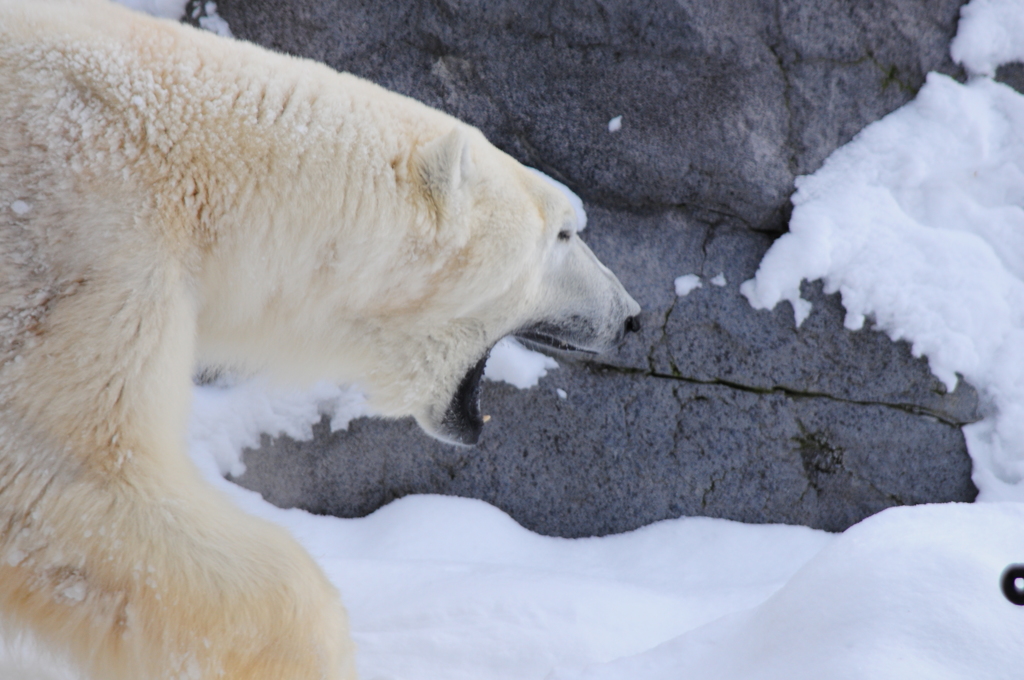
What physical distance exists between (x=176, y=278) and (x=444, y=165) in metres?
0.55

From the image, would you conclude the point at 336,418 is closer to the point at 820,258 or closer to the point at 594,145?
the point at 594,145

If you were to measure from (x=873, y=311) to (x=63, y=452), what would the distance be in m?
2.63

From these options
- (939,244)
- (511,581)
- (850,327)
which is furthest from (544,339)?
(939,244)

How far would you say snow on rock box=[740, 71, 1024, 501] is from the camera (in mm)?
2750

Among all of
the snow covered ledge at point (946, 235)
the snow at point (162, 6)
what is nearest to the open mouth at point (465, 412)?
the snow covered ledge at point (946, 235)

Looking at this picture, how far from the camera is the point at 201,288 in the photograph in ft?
4.58

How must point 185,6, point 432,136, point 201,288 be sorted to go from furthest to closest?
point 185,6 → point 432,136 → point 201,288

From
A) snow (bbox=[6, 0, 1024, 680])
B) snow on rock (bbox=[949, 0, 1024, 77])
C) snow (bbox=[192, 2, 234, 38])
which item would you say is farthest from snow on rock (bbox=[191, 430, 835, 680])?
snow on rock (bbox=[949, 0, 1024, 77])

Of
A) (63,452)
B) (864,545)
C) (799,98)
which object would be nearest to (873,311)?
(799,98)

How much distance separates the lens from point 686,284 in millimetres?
2859

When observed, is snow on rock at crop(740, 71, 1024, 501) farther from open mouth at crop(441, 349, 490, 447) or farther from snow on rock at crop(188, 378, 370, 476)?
snow on rock at crop(188, 378, 370, 476)

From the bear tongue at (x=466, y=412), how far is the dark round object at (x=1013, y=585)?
120cm

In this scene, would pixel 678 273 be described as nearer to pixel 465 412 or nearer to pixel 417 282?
pixel 465 412

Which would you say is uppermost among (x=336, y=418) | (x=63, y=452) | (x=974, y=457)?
(x=63, y=452)
